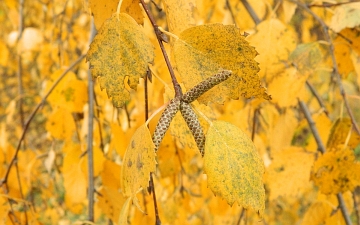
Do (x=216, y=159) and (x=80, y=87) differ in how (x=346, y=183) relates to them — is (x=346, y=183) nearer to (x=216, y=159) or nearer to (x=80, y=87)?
(x=216, y=159)

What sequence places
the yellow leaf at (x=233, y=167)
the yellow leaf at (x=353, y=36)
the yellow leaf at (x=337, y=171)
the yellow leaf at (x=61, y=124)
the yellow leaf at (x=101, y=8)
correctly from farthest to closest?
the yellow leaf at (x=61, y=124) < the yellow leaf at (x=353, y=36) < the yellow leaf at (x=337, y=171) < the yellow leaf at (x=101, y=8) < the yellow leaf at (x=233, y=167)

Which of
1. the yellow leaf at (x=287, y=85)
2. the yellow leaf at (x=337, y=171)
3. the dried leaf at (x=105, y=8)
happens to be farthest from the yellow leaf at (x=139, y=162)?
the yellow leaf at (x=287, y=85)

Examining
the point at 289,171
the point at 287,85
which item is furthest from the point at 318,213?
the point at 287,85

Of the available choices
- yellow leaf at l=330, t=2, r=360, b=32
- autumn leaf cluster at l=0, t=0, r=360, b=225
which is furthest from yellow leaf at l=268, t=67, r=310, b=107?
yellow leaf at l=330, t=2, r=360, b=32

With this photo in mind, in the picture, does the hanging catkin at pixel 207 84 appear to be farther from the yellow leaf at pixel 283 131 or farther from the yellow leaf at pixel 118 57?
the yellow leaf at pixel 283 131

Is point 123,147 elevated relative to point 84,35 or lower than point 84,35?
lower

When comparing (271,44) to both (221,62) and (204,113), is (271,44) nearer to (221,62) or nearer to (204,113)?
(204,113)

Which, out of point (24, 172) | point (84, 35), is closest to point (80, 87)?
point (24, 172)
